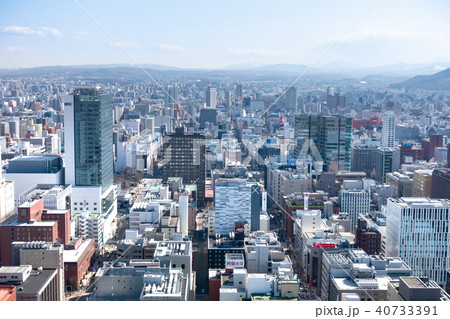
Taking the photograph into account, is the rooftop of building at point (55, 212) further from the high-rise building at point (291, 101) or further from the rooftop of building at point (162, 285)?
the high-rise building at point (291, 101)

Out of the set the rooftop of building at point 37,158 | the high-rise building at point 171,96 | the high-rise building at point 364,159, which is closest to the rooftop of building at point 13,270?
the high-rise building at point 171,96

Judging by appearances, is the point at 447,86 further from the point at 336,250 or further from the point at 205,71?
the point at 205,71

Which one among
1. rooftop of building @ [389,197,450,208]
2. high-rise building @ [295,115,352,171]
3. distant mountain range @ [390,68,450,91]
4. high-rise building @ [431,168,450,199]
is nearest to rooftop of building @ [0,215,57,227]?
rooftop of building @ [389,197,450,208]

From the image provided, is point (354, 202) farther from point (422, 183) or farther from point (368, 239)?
point (368, 239)

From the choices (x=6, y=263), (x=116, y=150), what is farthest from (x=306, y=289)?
(x=116, y=150)

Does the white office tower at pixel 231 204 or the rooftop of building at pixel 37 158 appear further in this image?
the rooftop of building at pixel 37 158

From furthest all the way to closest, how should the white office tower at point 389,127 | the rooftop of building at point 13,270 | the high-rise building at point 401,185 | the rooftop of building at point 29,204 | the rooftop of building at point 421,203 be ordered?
1. the white office tower at point 389,127
2. the high-rise building at point 401,185
3. the rooftop of building at point 29,204
4. the rooftop of building at point 421,203
5. the rooftop of building at point 13,270

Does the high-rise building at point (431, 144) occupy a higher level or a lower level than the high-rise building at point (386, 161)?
higher
